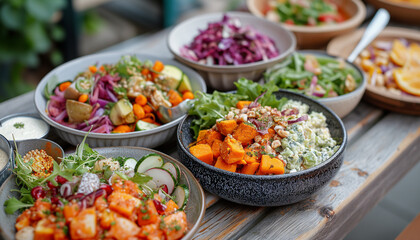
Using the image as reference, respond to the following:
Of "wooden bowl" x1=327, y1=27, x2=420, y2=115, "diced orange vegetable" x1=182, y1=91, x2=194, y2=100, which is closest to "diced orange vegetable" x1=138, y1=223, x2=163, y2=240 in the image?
"diced orange vegetable" x1=182, y1=91, x2=194, y2=100

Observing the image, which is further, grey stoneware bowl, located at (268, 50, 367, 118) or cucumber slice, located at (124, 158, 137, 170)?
grey stoneware bowl, located at (268, 50, 367, 118)

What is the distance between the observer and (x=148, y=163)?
1.60 metres

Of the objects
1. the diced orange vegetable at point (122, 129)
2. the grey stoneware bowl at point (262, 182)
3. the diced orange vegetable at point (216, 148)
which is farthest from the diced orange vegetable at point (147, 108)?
the diced orange vegetable at point (216, 148)

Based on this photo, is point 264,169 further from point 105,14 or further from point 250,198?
point 105,14

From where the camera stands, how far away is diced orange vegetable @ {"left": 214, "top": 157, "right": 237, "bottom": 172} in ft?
5.24

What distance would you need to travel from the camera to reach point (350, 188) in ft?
6.16

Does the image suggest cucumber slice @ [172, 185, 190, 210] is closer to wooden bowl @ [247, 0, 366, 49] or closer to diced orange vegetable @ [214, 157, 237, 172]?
diced orange vegetable @ [214, 157, 237, 172]

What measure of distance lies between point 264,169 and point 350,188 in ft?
1.86

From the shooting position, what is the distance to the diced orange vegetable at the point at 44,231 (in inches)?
48.8

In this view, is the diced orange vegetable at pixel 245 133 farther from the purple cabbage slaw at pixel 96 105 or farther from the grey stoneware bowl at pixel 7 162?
the grey stoneware bowl at pixel 7 162

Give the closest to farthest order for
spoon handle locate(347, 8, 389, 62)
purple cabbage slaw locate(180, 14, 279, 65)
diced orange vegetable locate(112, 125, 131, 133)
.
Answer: diced orange vegetable locate(112, 125, 131, 133) < purple cabbage slaw locate(180, 14, 279, 65) < spoon handle locate(347, 8, 389, 62)

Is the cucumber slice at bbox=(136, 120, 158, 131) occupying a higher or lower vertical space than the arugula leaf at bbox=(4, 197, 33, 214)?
lower

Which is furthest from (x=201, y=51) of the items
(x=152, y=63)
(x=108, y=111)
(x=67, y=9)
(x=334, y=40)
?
(x=67, y=9)

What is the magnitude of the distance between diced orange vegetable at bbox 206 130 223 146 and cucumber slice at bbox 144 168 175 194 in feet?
0.85
